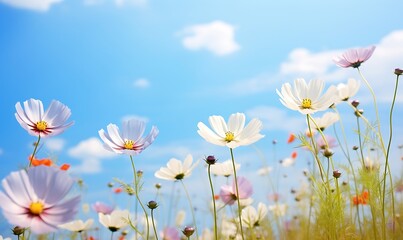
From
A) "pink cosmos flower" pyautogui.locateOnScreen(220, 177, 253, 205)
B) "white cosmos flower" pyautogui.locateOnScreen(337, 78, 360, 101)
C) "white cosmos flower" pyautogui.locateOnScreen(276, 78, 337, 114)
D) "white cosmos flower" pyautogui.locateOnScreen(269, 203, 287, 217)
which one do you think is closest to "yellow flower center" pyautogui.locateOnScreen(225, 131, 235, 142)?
"white cosmos flower" pyautogui.locateOnScreen(276, 78, 337, 114)

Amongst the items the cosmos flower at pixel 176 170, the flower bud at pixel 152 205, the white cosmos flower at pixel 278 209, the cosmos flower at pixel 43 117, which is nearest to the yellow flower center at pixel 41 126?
the cosmos flower at pixel 43 117

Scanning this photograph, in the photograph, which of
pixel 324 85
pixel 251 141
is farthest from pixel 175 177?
pixel 324 85

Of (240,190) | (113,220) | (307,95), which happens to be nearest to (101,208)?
(113,220)

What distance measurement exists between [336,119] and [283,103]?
0.66 meters

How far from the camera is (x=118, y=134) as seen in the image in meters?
1.12

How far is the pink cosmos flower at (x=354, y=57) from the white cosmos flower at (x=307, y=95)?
0.25 metres

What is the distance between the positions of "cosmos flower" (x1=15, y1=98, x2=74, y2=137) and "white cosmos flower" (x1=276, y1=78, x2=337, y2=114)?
518 mm

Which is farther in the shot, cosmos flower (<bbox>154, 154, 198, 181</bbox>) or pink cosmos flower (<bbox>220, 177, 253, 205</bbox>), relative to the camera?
pink cosmos flower (<bbox>220, 177, 253, 205</bbox>)

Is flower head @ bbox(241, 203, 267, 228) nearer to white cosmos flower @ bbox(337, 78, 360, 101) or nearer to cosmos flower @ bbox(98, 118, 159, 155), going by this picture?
white cosmos flower @ bbox(337, 78, 360, 101)

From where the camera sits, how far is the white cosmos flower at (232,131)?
3.62 ft

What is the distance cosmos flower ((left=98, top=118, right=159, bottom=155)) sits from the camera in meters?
1.06

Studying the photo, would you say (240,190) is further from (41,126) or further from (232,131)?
(41,126)

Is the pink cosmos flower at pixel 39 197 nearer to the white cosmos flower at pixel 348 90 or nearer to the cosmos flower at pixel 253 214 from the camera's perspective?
the cosmos flower at pixel 253 214

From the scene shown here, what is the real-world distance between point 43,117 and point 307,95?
0.66m
